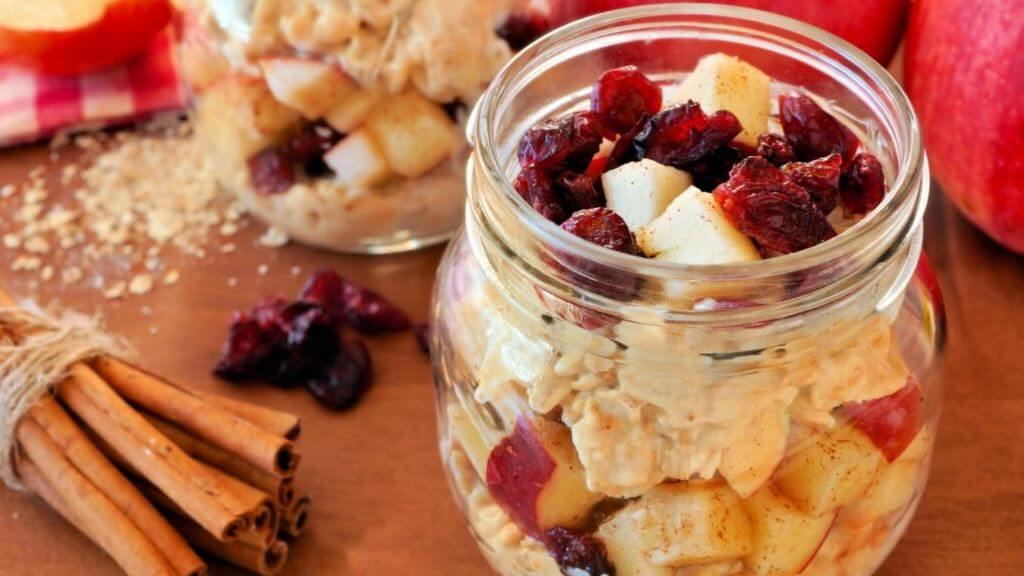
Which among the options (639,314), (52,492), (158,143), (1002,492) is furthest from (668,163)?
(158,143)

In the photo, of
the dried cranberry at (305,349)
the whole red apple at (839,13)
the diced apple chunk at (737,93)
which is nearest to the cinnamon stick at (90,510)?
the dried cranberry at (305,349)

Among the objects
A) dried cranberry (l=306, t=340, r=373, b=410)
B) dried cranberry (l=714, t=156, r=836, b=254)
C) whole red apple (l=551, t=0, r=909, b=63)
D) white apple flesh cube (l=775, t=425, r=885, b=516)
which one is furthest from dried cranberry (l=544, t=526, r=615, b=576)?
whole red apple (l=551, t=0, r=909, b=63)

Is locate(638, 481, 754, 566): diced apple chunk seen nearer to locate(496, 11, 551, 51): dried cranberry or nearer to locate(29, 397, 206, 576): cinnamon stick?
locate(29, 397, 206, 576): cinnamon stick

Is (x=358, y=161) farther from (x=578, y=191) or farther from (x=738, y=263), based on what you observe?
(x=738, y=263)

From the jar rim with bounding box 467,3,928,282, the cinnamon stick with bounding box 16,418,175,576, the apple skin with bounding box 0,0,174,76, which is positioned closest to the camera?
the jar rim with bounding box 467,3,928,282

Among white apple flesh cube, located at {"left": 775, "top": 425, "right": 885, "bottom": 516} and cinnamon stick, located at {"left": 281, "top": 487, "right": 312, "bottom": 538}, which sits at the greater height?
white apple flesh cube, located at {"left": 775, "top": 425, "right": 885, "bottom": 516}

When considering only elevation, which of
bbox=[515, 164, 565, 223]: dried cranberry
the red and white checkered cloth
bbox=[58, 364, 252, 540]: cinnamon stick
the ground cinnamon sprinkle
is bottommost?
the ground cinnamon sprinkle

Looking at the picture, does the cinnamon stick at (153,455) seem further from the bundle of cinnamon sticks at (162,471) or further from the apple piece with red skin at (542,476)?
the apple piece with red skin at (542,476)

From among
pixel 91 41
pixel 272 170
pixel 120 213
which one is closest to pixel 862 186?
pixel 272 170
